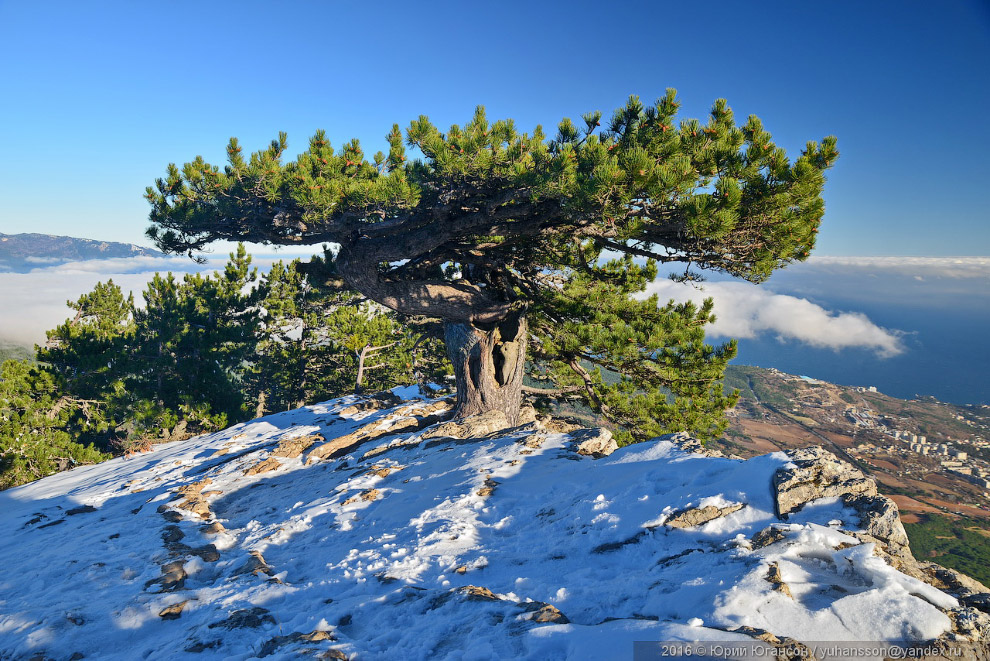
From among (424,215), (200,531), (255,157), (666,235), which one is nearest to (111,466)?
(200,531)

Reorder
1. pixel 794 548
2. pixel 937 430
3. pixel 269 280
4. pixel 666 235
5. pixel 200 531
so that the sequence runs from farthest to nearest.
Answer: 1. pixel 937 430
2. pixel 269 280
3. pixel 666 235
4. pixel 200 531
5. pixel 794 548

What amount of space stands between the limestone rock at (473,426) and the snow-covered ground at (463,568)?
148cm

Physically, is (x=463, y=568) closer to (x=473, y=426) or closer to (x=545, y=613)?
(x=545, y=613)

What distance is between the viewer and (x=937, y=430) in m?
108

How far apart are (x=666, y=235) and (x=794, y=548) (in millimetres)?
5587

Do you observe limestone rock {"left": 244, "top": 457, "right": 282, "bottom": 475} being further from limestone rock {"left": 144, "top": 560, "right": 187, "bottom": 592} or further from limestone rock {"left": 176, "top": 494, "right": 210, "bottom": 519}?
limestone rock {"left": 144, "top": 560, "right": 187, "bottom": 592}

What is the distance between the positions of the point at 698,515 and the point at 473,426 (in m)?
6.34

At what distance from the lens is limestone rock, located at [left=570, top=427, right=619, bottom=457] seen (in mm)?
7539

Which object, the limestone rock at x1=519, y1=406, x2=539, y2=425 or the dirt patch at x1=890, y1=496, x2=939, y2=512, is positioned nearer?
the limestone rock at x1=519, y1=406, x2=539, y2=425

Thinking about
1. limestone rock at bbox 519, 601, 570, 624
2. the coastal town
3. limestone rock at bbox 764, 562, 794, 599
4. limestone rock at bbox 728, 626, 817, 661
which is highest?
limestone rock at bbox 728, 626, 817, 661

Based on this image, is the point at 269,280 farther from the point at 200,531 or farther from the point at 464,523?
the point at 464,523

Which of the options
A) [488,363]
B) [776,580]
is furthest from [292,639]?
[488,363]

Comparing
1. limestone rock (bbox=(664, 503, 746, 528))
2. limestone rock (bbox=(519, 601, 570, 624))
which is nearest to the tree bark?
limestone rock (bbox=(664, 503, 746, 528))

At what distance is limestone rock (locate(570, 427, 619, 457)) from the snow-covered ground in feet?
0.83
